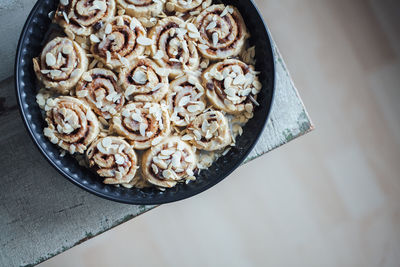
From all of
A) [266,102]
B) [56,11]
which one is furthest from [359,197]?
[56,11]

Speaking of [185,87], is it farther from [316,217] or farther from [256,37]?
[316,217]

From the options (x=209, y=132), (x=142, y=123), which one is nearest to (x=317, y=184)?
(x=209, y=132)

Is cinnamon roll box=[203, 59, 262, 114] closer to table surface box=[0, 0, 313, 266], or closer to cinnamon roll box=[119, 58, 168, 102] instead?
cinnamon roll box=[119, 58, 168, 102]

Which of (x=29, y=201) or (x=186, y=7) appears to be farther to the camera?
(x=29, y=201)

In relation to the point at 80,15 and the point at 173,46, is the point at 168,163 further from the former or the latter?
the point at 80,15

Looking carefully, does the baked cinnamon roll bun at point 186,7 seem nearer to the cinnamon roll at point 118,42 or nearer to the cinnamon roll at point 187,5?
the cinnamon roll at point 187,5

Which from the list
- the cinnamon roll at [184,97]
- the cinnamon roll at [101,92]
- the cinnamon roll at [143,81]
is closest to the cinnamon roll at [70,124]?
the cinnamon roll at [101,92]

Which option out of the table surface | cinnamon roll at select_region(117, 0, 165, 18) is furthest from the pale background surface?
cinnamon roll at select_region(117, 0, 165, 18)
